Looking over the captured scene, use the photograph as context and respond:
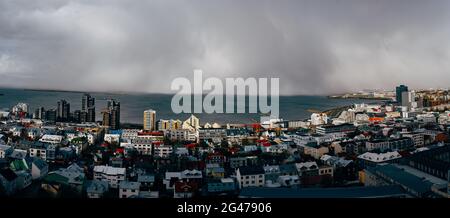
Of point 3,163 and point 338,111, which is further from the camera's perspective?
point 338,111

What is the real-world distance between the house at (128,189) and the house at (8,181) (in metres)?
1.07

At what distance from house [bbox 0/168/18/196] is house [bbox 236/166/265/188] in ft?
7.55

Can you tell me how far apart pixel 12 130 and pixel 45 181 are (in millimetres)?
4117

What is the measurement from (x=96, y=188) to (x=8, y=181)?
873 millimetres

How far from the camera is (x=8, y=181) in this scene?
12.6ft

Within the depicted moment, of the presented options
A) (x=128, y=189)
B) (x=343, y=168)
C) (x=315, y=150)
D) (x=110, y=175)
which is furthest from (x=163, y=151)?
(x=343, y=168)

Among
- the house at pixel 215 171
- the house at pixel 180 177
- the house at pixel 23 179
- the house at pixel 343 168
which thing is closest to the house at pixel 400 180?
the house at pixel 343 168

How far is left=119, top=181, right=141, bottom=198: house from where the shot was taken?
150 inches

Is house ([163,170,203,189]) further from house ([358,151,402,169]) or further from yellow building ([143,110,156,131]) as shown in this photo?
yellow building ([143,110,156,131])

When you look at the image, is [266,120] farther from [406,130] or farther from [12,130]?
[12,130]

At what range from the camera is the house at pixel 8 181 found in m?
3.78

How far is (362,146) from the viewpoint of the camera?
21.7ft
